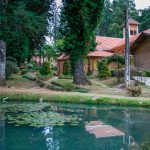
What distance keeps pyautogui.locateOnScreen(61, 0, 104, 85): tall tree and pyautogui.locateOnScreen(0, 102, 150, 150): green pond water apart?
847 centimetres

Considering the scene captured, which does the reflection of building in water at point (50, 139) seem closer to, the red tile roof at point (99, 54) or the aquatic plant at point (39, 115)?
the aquatic plant at point (39, 115)

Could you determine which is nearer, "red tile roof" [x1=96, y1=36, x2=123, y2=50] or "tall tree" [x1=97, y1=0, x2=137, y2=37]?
"red tile roof" [x1=96, y1=36, x2=123, y2=50]

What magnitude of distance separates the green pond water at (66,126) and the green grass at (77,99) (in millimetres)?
634

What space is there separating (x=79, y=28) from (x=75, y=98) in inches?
338

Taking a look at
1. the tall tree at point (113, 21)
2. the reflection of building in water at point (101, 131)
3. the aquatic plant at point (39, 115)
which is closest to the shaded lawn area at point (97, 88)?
the aquatic plant at point (39, 115)

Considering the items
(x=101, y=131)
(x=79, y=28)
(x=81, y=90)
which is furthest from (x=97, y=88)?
(x=101, y=131)

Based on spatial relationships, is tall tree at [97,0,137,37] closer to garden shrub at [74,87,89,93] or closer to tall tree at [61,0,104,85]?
tall tree at [61,0,104,85]

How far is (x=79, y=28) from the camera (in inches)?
1030

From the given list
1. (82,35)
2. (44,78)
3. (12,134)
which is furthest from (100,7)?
(12,134)

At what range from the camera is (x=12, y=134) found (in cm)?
1145

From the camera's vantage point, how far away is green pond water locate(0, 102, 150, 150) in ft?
33.1

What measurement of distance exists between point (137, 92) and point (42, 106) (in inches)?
256

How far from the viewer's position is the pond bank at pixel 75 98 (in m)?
18.5

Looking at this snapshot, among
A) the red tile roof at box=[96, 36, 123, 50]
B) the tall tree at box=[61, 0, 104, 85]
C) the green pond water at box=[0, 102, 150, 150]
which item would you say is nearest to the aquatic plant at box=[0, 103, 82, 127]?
the green pond water at box=[0, 102, 150, 150]
